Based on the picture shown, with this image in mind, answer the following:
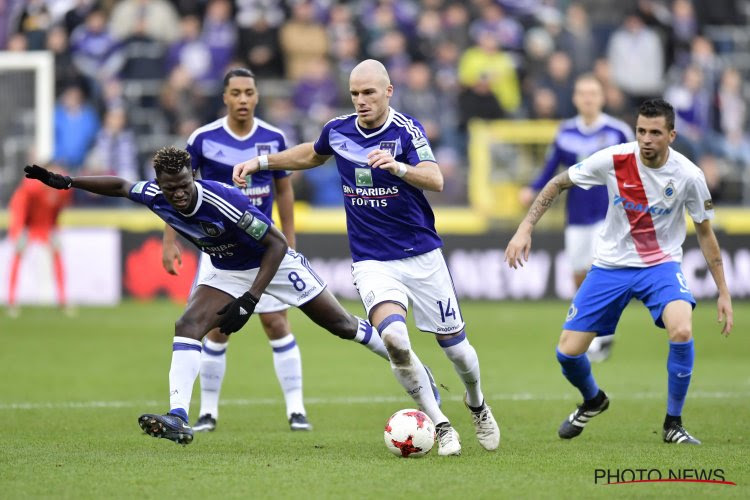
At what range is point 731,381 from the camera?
477 inches

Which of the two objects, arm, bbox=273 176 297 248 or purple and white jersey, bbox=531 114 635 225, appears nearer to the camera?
arm, bbox=273 176 297 248

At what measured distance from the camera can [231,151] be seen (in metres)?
9.56

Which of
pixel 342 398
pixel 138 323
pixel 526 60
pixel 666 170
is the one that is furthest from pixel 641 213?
pixel 526 60

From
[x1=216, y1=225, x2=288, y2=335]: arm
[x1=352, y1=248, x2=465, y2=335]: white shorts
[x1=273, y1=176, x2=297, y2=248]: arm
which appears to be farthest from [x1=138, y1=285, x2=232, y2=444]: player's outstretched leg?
[x1=273, y1=176, x2=297, y2=248]: arm

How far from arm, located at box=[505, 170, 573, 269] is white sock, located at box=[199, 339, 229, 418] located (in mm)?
2563

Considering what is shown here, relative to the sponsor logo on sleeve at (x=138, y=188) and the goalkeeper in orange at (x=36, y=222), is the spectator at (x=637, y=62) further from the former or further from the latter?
the sponsor logo on sleeve at (x=138, y=188)

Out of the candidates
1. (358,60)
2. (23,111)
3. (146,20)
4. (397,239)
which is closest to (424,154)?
(397,239)

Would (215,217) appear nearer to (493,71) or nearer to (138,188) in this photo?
(138,188)

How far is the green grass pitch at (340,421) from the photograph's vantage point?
6.71 m

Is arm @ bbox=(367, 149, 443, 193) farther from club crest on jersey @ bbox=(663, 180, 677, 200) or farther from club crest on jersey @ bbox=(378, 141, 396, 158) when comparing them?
club crest on jersey @ bbox=(663, 180, 677, 200)

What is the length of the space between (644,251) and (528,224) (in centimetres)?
86

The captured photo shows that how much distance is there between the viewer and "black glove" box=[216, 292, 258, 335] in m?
7.96

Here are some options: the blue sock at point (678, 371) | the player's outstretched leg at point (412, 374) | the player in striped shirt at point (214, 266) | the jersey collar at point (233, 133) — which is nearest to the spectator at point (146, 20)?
the jersey collar at point (233, 133)

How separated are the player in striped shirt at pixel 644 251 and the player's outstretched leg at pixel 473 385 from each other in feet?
2.23
